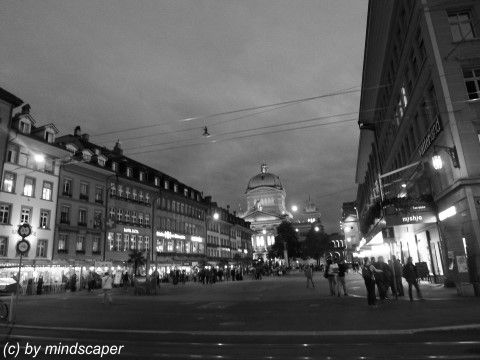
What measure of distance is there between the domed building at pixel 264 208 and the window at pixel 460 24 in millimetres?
128138

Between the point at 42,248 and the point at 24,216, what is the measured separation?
12.5 ft

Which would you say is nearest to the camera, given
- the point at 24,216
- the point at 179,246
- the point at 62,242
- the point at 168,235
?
the point at 24,216

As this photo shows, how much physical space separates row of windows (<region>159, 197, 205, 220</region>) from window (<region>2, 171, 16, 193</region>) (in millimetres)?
26961

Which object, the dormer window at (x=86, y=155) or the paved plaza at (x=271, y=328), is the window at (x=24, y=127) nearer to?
the dormer window at (x=86, y=155)

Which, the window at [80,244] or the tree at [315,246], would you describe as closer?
the window at [80,244]

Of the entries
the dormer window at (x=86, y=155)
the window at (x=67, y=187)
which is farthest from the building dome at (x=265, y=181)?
the window at (x=67, y=187)

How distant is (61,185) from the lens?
43688 mm

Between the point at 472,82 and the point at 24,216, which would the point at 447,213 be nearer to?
the point at 472,82

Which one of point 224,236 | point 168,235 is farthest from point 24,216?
point 224,236

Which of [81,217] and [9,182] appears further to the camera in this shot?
[81,217]

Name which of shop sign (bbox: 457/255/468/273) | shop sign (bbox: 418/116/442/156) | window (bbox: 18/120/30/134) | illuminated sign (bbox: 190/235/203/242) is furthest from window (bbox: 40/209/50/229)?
shop sign (bbox: 457/255/468/273)

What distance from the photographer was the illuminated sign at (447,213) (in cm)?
1985

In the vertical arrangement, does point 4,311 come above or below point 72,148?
below

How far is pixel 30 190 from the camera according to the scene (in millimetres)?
39969
